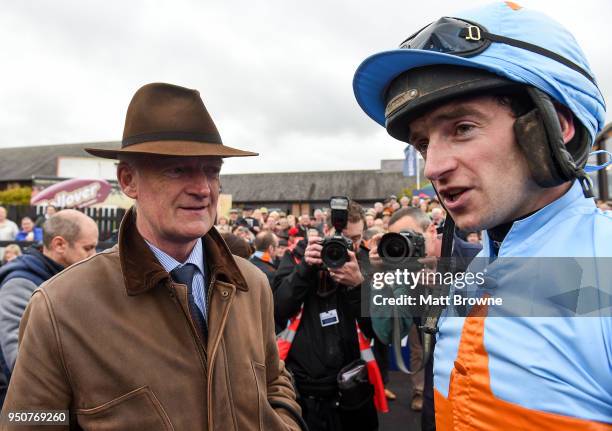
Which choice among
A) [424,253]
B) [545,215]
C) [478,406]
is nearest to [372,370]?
[424,253]

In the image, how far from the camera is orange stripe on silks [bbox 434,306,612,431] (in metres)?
0.87

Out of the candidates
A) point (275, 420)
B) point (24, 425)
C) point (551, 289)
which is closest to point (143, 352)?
point (24, 425)

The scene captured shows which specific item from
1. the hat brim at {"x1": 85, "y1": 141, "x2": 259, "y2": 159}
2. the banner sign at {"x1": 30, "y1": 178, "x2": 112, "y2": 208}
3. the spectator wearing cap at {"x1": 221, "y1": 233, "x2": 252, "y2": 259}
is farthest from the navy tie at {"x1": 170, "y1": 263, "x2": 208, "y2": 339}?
the banner sign at {"x1": 30, "y1": 178, "x2": 112, "y2": 208}

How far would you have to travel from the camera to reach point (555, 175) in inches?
39.0

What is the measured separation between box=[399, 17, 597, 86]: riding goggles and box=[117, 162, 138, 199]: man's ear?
1354 mm

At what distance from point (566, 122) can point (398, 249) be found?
153 cm

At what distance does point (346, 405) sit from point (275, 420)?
150 cm

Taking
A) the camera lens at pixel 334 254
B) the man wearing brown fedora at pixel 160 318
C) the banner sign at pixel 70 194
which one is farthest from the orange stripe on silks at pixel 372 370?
the banner sign at pixel 70 194

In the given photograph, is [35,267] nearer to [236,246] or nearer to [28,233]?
[236,246]

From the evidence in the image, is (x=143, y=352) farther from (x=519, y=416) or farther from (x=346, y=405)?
(x=346, y=405)

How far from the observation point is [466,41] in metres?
1.05

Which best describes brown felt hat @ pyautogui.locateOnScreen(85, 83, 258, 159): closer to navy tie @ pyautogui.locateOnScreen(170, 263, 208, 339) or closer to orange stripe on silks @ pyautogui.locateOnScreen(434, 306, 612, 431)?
navy tie @ pyautogui.locateOnScreen(170, 263, 208, 339)

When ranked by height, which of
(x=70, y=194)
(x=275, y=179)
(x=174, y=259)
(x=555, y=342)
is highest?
(x=275, y=179)

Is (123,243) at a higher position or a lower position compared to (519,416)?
higher
